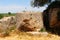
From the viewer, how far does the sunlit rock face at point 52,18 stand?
1398 centimetres

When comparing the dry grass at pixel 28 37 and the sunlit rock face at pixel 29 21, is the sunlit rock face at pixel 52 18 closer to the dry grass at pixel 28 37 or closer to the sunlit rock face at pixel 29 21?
the sunlit rock face at pixel 29 21

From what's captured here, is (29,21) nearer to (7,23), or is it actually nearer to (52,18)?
(52,18)

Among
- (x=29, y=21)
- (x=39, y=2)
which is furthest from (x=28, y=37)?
(x=39, y=2)

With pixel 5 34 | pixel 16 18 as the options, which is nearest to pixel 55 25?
pixel 16 18

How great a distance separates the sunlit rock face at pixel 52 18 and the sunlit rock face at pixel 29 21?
0.70m

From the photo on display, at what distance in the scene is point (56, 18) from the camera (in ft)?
46.0

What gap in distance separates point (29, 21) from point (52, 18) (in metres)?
1.72

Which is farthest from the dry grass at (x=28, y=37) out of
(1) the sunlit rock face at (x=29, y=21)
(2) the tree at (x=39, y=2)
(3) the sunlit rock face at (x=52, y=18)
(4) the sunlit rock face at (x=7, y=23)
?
(2) the tree at (x=39, y=2)

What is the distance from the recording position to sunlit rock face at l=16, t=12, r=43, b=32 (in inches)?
527

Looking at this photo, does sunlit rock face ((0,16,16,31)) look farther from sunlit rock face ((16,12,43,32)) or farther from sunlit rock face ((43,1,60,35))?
sunlit rock face ((43,1,60,35))

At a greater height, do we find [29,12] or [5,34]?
[29,12]

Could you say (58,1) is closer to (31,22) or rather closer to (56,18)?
(56,18)

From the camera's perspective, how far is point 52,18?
1416 centimetres

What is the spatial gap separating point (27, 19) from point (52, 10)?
2.02m
